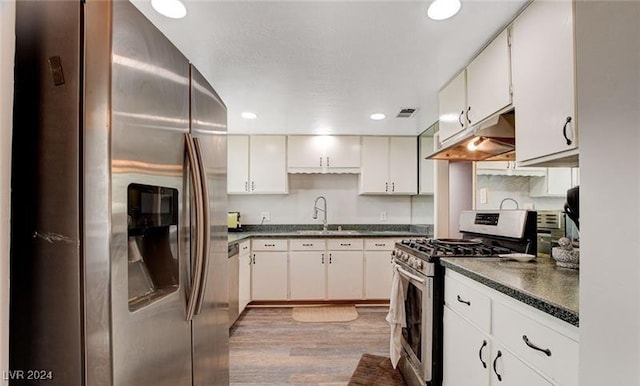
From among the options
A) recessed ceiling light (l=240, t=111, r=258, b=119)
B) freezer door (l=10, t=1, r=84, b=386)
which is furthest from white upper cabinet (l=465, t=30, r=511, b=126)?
recessed ceiling light (l=240, t=111, r=258, b=119)

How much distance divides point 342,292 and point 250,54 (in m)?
2.86

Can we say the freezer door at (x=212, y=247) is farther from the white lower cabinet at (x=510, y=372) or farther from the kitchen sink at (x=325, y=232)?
the kitchen sink at (x=325, y=232)

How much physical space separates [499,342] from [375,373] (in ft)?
4.08

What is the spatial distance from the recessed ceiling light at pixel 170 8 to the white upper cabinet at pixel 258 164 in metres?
2.56

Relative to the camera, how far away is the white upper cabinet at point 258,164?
4090 millimetres

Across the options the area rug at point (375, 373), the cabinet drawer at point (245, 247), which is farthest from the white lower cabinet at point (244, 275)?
the area rug at point (375, 373)

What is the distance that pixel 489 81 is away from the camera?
1767 millimetres

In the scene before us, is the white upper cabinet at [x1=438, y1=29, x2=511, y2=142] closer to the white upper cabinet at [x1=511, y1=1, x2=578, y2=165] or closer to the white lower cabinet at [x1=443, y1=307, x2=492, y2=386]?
the white upper cabinet at [x1=511, y1=1, x2=578, y2=165]

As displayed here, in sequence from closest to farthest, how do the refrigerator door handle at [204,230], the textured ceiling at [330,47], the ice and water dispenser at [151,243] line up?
the ice and water dispenser at [151,243] < the refrigerator door handle at [204,230] < the textured ceiling at [330,47]

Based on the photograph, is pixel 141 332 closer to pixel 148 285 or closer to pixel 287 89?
pixel 148 285

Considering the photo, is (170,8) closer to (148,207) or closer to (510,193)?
(148,207)

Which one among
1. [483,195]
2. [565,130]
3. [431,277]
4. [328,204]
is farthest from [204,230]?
[328,204]

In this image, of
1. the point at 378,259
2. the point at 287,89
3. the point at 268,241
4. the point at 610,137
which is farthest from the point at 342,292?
the point at 610,137

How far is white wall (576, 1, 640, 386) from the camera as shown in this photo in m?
0.58
